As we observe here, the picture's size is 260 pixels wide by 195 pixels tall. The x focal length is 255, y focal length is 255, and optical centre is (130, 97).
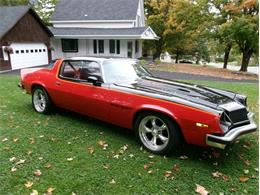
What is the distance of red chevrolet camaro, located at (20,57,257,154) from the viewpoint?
3.58 meters

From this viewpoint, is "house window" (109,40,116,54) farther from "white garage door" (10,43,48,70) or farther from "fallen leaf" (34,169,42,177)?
"fallen leaf" (34,169,42,177)

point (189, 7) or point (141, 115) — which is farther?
point (189, 7)

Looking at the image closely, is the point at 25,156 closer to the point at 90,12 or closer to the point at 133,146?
the point at 133,146

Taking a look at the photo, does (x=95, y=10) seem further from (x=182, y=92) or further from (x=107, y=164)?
(x=107, y=164)

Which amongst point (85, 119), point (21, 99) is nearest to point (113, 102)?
point (85, 119)

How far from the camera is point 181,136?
3.87 meters

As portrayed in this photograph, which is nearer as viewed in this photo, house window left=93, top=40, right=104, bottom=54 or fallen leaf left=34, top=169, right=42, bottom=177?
fallen leaf left=34, top=169, right=42, bottom=177

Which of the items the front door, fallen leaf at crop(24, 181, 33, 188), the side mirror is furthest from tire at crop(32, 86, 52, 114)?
the front door

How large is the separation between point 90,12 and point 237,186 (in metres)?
27.8

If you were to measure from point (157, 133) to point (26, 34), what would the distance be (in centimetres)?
1854

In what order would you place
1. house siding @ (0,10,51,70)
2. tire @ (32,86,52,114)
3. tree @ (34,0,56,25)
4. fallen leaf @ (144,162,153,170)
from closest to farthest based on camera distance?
fallen leaf @ (144,162,153,170), tire @ (32,86,52,114), house siding @ (0,10,51,70), tree @ (34,0,56,25)

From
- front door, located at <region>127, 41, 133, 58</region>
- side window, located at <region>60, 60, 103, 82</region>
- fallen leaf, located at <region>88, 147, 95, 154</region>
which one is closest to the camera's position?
fallen leaf, located at <region>88, 147, 95, 154</region>

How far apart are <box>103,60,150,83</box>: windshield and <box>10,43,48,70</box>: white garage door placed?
15.2 metres

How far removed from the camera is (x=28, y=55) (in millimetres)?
20031
